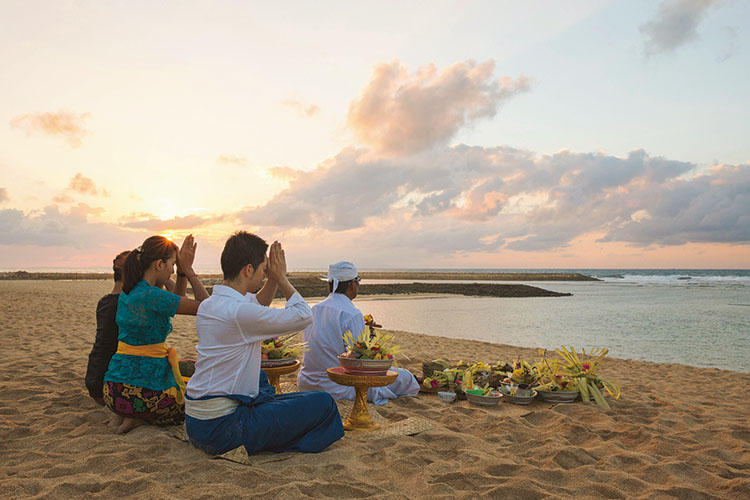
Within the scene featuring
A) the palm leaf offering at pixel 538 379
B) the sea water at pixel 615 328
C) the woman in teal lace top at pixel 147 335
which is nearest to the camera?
the woman in teal lace top at pixel 147 335

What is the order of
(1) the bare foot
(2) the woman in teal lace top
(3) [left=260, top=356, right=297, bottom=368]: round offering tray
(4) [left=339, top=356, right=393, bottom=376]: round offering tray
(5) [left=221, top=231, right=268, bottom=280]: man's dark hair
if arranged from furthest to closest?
(3) [left=260, top=356, right=297, bottom=368]: round offering tray
(4) [left=339, top=356, right=393, bottom=376]: round offering tray
(1) the bare foot
(2) the woman in teal lace top
(5) [left=221, top=231, right=268, bottom=280]: man's dark hair

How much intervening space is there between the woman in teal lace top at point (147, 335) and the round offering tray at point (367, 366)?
4.81 ft

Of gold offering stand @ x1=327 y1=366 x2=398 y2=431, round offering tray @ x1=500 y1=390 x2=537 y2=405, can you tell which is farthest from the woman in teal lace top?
round offering tray @ x1=500 y1=390 x2=537 y2=405

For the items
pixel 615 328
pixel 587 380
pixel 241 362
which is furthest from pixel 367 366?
pixel 615 328

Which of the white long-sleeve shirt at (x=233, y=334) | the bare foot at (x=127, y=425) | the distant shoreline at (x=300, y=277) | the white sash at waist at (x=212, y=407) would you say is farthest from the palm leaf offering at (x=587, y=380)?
the distant shoreline at (x=300, y=277)

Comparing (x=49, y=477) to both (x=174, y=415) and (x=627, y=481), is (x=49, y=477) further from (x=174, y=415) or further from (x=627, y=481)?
(x=627, y=481)

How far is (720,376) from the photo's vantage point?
333 inches

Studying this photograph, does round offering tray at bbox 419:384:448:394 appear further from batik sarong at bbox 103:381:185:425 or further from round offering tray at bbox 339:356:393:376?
batik sarong at bbox 103:381:185:425

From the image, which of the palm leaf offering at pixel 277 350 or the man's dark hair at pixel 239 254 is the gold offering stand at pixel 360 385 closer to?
the palm leaf offering at pixel 277 350

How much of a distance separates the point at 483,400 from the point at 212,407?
3347 millimetres

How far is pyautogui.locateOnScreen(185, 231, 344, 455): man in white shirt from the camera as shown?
3.43m

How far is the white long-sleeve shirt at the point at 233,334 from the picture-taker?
A: 3.39 metres

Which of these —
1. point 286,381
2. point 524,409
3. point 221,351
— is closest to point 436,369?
point 524,409

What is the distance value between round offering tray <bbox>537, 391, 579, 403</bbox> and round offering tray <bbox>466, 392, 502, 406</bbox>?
66cm
